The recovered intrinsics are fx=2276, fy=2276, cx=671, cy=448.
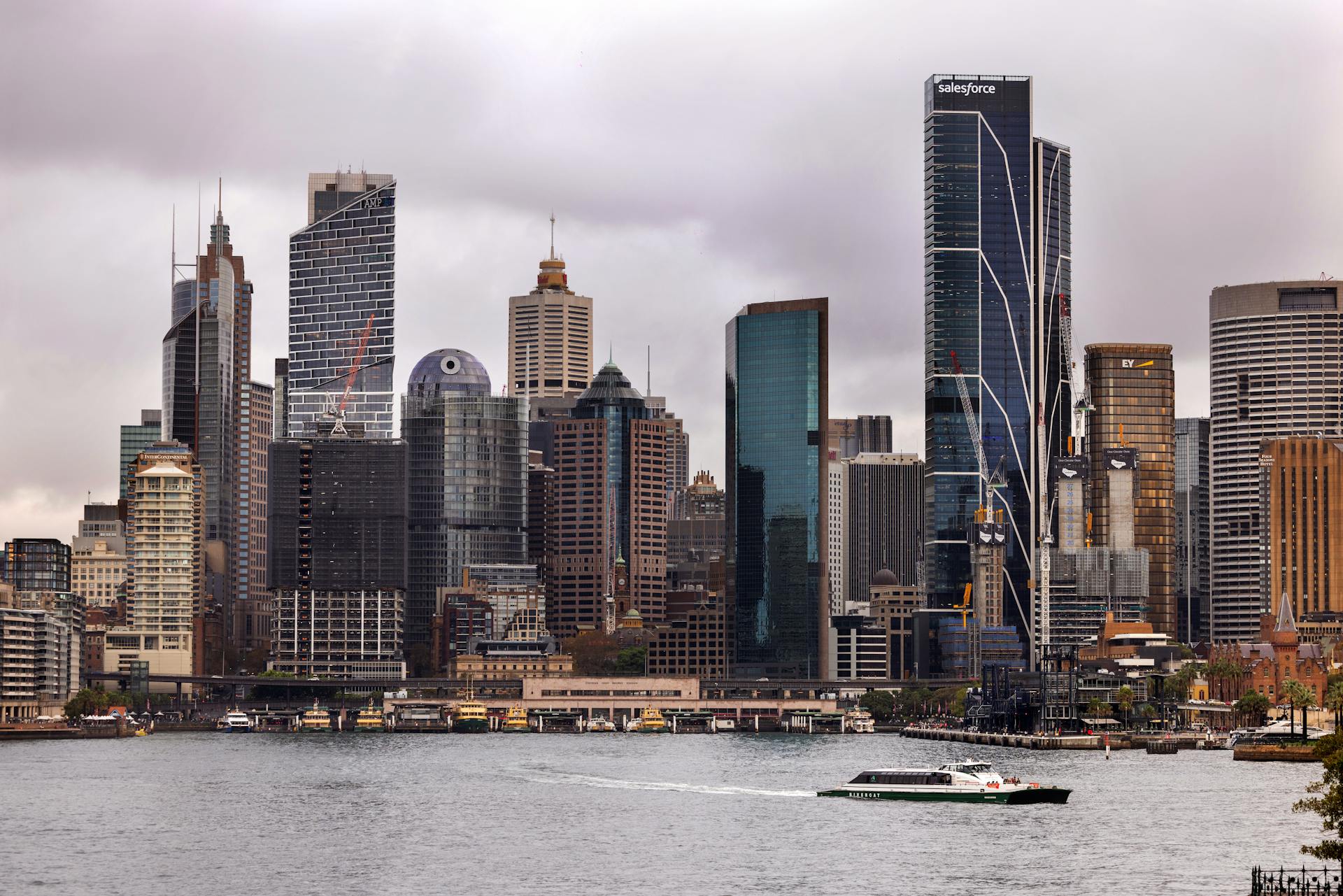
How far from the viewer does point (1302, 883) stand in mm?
107250

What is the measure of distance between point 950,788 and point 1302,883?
7802 cm

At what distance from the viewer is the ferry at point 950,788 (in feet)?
601

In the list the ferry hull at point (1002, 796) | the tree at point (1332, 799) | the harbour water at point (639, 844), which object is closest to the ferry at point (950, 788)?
the ferry hull at point (1002, 796)

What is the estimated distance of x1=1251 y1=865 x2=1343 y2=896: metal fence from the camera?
4040 inches

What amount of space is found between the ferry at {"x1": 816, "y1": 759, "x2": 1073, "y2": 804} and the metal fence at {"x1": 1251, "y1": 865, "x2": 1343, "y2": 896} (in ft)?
196

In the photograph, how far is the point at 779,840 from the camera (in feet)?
506

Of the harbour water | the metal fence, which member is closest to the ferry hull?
the harbour water

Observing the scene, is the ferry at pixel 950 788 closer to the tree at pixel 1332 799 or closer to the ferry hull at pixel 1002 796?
the ferry hull at pixel 1002 796

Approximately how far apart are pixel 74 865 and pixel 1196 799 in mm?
95071

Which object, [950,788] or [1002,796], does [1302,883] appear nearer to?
[1002,796]

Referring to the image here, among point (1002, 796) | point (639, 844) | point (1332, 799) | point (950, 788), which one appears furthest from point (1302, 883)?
point (950, 788)

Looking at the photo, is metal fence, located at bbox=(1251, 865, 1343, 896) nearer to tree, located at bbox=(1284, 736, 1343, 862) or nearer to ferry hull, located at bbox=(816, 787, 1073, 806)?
tree, located at bbox=(1284, 736, 1343, 862)

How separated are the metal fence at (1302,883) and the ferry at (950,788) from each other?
2349 inches

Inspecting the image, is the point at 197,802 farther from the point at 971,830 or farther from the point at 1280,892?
the point at 1280,892
